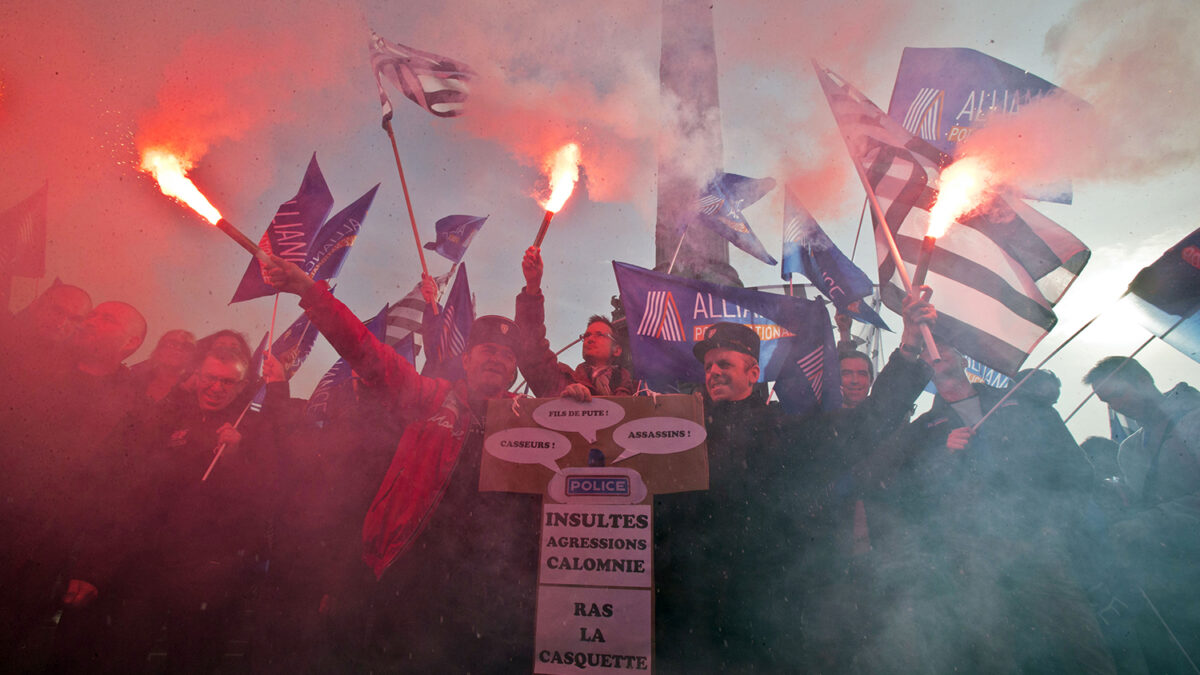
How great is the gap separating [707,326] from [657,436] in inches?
61.6

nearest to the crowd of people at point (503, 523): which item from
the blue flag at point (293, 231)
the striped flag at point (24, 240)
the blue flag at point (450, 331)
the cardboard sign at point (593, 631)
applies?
the cardboard sign at point (593, 631)

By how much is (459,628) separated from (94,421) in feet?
8.59

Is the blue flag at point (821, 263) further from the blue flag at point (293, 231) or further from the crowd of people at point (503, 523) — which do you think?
the blue flag at point (293, 231)

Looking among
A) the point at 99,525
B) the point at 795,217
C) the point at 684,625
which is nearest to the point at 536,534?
the point at 684,625

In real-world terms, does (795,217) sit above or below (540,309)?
above

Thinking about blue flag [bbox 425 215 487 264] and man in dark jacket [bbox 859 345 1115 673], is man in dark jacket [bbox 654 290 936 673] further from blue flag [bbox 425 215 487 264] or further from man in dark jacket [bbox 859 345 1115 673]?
blue flag [bbox 425 215 487 264]

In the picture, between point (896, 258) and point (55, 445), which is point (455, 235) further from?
point (896, 258)

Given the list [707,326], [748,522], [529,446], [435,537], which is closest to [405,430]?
[435,537]

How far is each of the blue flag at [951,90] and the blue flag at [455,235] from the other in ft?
13.5

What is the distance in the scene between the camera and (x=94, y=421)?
3414mm

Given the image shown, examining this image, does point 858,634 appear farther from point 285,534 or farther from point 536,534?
point 285,534

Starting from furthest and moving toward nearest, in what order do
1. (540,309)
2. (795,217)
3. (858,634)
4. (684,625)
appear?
(795,217) → (540,309) → (858,634) → (684,625)

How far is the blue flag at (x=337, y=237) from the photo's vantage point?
18.0 feet

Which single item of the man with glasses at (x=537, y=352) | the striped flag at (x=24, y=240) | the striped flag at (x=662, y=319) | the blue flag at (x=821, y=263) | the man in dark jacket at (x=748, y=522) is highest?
the blue flag at (x=821, y=263)
